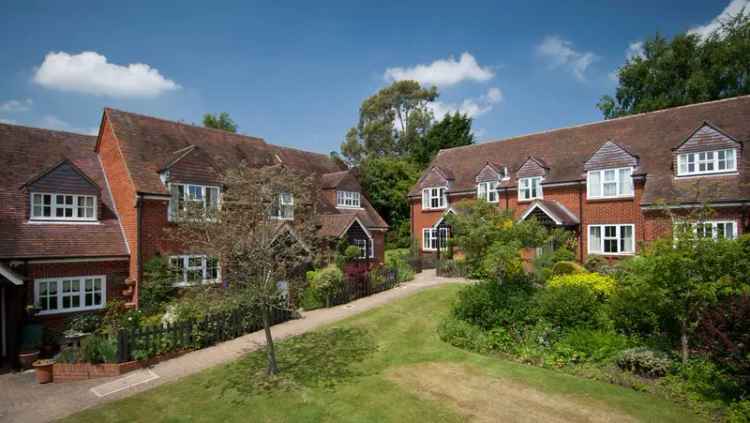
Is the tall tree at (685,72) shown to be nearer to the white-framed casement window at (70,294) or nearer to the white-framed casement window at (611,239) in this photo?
the white-framed casement window at (611,239)

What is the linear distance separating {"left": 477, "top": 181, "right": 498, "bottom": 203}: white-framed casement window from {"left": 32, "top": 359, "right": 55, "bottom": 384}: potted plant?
2460 cm

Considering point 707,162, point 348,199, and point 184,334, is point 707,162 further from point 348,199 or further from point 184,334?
point 184,334

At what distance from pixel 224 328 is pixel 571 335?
38.8 ft

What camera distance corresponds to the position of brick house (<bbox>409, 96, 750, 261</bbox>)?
19016 mm

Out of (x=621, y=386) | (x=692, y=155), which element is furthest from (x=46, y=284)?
(x=692, y=155)

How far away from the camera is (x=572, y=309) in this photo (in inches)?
468

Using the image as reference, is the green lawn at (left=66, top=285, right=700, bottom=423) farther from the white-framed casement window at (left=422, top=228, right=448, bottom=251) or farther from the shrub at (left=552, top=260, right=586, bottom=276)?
the white-framed casement window at (left=422, top=228, right=448, bottom=251)

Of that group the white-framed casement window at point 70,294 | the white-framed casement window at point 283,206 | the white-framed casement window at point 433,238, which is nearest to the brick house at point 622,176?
the white-framed casement window at point 433,238

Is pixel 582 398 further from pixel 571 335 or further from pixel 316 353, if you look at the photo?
pixel 316 353

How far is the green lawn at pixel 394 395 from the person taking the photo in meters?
8.13

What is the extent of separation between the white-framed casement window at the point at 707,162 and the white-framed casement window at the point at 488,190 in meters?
10.7

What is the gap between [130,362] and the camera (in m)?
12.0

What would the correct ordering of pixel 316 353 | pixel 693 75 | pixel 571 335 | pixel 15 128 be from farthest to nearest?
pixel 693 75 → pixel 15 128 → pixel 316 353 → pixel 571 335

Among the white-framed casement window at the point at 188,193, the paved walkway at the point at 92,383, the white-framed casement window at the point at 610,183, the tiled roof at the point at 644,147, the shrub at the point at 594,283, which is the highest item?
the tiled roof at the point at 644,147
